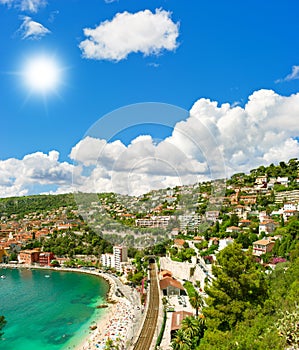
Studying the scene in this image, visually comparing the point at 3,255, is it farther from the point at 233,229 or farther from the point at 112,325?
the point at 233,229

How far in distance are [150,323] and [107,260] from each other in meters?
12.3

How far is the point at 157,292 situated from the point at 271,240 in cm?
538

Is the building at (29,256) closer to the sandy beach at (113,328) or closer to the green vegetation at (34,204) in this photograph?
the sandy beach at (113,328)

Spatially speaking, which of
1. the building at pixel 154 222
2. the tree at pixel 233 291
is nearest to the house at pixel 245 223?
the building at pixel 154 222

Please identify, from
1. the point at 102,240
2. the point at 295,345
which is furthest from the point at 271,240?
the point at 102,240

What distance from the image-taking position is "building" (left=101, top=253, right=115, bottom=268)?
2080 centimetres

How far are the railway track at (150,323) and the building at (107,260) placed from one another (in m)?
7.17

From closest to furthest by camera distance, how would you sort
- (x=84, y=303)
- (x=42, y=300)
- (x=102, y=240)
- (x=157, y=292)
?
(x=157, y=292) < (x=84, y=303) < (x=42, y=300) < (x=102, y=240)

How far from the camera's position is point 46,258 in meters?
24.3

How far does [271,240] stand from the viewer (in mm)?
13406

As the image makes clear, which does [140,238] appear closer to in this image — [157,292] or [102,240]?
[102,240]

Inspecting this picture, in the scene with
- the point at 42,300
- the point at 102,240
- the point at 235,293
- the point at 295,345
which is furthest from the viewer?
the point at 102,240

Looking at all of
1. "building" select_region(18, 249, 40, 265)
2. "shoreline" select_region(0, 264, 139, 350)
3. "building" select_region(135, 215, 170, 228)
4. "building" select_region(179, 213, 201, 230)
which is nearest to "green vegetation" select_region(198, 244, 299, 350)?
"shoreline" select_region(0, 264, 139, 350)

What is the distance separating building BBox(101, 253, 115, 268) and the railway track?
7.17 meters
